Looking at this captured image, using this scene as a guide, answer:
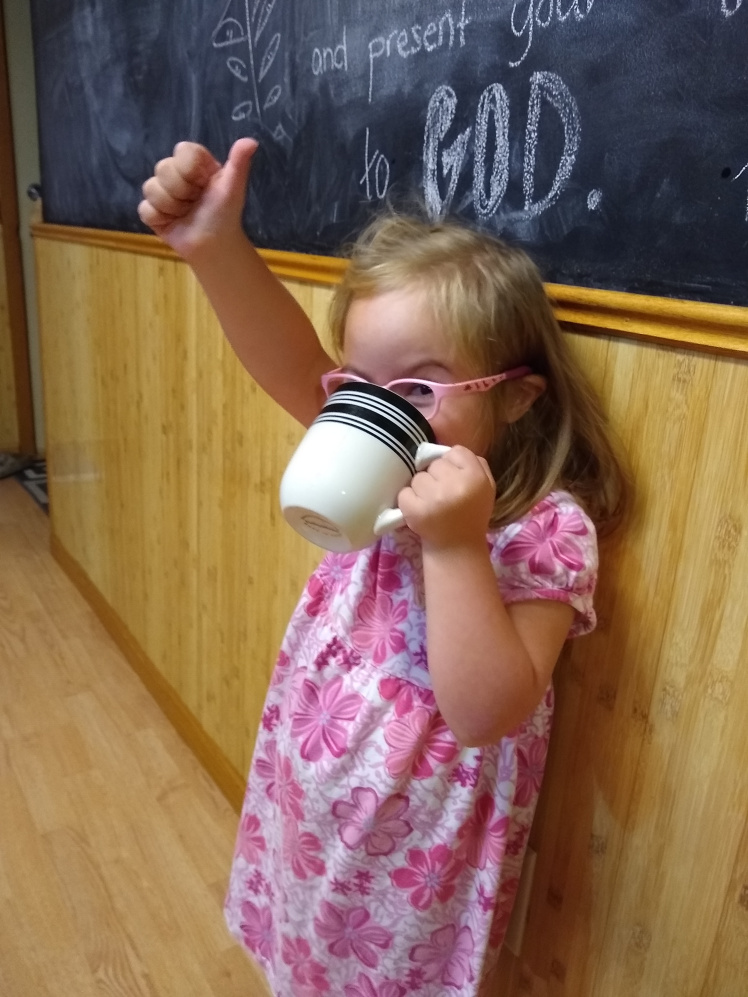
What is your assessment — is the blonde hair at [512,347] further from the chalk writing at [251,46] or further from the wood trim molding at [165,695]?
the wood trim molding at [165,695]

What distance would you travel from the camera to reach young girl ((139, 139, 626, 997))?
0.66 metres

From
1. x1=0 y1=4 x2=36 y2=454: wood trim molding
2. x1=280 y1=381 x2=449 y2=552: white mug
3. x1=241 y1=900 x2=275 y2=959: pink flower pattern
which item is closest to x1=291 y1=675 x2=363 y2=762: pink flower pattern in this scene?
x1=280 y1=381 x2=449 y2=552: white mug

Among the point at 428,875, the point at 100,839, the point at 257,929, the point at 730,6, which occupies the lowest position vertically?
the point at 100,839

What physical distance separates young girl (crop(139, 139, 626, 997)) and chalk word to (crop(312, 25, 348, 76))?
0.99 ft

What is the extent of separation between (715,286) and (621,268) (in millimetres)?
93

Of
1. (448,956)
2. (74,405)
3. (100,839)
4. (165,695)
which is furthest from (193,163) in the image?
(74,405)

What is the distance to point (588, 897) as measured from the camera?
85 centimetres

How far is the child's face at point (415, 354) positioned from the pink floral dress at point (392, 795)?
11cm

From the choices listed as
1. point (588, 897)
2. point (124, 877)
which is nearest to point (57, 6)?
point (124, 877)

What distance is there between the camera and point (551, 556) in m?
0.71

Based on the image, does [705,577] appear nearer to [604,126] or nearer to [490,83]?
[604,126]

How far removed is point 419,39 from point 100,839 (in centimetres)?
143

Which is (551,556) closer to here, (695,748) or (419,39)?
(695,748)

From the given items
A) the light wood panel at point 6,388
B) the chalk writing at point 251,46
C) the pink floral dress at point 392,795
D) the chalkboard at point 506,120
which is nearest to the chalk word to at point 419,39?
the chalkboard at point 506,120
